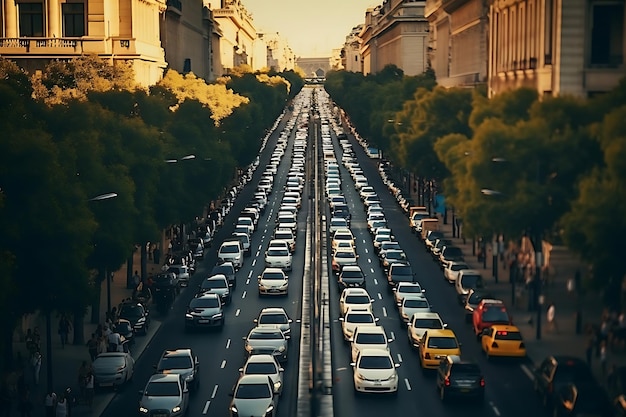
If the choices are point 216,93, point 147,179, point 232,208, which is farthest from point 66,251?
point 216,93

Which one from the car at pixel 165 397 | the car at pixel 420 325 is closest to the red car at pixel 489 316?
the car at pixel 420 325

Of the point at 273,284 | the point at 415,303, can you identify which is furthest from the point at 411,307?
the point at 273,284

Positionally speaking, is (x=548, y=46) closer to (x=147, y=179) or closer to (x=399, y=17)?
(x=147, y=179)

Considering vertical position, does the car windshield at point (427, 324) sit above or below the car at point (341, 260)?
above

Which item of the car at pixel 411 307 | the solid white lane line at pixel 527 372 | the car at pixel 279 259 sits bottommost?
the solid white lane line at pixel 527 372

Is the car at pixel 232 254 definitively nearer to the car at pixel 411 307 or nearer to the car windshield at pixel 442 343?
the car at pixel 411 307

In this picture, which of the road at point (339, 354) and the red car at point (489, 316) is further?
the red car at point (489, 316)

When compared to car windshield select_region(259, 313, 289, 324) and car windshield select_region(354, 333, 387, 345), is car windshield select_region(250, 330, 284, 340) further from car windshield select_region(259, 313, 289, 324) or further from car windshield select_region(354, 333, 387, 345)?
car windshield select_region(259, 313, 289, 324)

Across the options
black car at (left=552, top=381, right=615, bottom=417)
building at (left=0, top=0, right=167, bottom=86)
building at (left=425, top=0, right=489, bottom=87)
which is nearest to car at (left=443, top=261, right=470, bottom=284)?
black car at (left=552, top=381, right=615, bottom=417)
